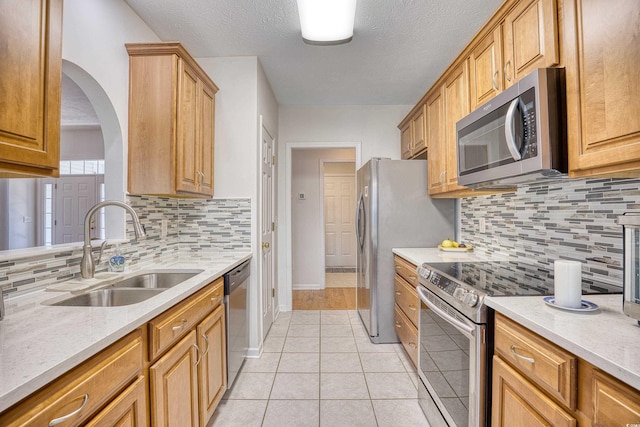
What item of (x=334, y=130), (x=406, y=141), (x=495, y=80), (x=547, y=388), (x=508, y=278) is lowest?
(x=547, y=388)

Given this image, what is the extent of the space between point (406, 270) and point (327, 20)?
184 centimetres

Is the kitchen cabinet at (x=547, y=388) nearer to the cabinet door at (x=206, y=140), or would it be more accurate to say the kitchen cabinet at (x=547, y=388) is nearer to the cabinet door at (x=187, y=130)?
the cabinet door at (x=187, y=130)

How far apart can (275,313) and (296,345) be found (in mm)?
739

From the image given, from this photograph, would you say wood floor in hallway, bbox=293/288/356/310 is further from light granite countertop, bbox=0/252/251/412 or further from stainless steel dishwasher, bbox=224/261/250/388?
light granite countertop, bbox=0/252/251/412

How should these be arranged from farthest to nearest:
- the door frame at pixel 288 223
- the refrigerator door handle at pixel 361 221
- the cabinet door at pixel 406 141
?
the door frame at pixel 288 223
the cabinet door at pixel 406 141
the refrigerator door handle at pixel 361 221

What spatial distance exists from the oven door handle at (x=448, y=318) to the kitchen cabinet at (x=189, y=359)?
1191 mm

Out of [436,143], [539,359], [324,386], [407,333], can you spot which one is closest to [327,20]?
[436,143]

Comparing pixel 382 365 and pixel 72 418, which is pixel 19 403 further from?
pixel 382 365

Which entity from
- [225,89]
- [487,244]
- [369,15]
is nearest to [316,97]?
[225,89]

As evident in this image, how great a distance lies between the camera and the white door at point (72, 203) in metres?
4.40

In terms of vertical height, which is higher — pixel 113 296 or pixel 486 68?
pixel 486 68

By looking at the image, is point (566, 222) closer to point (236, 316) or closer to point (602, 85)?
point (602, 85)

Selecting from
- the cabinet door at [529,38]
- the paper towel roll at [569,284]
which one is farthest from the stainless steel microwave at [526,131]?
the paper towel roll at [569,284]

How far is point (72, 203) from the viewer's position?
4.50 metres
